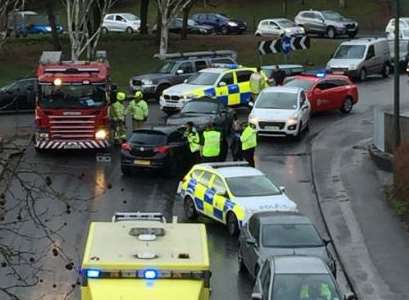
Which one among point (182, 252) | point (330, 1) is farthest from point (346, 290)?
point (330, 1)

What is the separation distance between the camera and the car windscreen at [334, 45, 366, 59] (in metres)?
48.4

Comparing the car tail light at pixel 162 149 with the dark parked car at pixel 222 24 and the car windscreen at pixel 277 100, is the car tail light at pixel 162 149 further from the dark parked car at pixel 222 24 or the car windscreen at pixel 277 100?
the dark parked car at pixel 222 24

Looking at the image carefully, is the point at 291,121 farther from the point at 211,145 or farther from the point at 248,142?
the point at 211,145

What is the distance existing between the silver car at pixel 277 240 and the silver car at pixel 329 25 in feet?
159

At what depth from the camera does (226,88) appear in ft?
131

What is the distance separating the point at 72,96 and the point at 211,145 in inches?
225

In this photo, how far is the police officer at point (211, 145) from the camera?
1136 inches

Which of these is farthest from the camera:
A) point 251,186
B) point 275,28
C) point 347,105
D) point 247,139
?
point 275,28

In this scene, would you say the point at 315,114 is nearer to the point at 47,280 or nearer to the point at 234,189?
the point at 234,189

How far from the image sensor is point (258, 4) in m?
86.0

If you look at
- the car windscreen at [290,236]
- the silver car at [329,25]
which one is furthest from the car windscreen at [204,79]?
the silver car at [329,25]

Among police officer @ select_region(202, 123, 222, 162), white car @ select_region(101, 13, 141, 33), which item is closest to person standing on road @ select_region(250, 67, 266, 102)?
police officer @ select_region(202, 123, 222, 162)

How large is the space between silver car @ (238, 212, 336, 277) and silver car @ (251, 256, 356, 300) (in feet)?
6.83

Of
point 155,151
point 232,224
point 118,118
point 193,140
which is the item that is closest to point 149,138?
point 155,151
